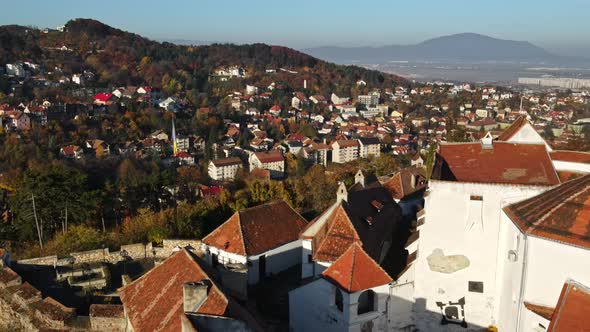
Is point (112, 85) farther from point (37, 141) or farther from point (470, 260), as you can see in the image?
point (470, 260)

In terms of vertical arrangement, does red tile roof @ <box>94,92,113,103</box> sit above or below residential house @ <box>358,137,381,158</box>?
above

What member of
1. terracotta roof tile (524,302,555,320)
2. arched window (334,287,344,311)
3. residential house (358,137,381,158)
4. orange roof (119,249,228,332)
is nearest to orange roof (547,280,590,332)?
terracotta roof tile (524,302,555,320)

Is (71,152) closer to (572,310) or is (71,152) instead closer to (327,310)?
(327,310)

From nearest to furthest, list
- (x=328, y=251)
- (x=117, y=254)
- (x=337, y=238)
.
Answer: (x=328, y=251), (x=337, y=238), (x=117, y=254)

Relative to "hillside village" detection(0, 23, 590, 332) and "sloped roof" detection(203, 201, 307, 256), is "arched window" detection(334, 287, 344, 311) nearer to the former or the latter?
"hillside village" detection(0, 23, 590, 332)

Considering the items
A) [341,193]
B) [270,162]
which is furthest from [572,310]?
[270,162]

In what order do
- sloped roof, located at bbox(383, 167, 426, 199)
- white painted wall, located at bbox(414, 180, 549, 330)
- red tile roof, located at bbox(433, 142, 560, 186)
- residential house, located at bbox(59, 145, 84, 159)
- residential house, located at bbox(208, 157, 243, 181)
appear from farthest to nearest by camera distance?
residential house, located at bbox(208, 157, 243, 181), residential house, located at bbox(59, 145, 84, 159), sloped roof, located at bbox(383, 167, 426, 199), red tile roof, located at bbox(433, 142, 560, 186), white painted wall, located at bbox(414, 180, 549, 330)
